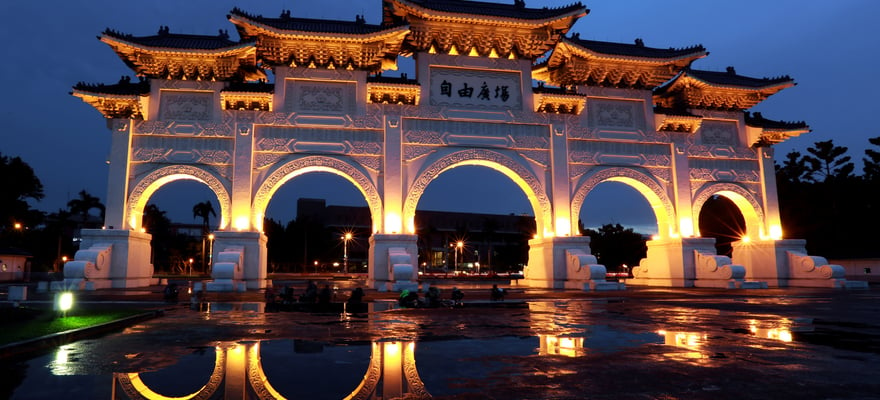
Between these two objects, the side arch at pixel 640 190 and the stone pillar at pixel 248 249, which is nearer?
the stone pillar at pixel 248 249

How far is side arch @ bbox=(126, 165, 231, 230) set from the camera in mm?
17188

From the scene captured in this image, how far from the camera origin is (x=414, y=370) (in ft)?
13.5

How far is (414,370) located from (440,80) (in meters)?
16.0

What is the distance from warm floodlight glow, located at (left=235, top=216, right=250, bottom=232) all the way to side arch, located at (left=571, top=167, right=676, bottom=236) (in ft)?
38.8

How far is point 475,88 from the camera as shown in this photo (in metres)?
19.1

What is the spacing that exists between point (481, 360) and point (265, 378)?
1.84m

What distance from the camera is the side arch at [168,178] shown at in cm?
1719

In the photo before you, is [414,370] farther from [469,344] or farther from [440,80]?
[440,80]

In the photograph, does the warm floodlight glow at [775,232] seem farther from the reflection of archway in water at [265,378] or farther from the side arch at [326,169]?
the reflection of archway in water at [265,378]

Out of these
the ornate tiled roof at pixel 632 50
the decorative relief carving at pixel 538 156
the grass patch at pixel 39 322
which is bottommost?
the grass patch at pixel 39 322

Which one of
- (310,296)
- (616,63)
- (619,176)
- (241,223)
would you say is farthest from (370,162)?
(616,63)

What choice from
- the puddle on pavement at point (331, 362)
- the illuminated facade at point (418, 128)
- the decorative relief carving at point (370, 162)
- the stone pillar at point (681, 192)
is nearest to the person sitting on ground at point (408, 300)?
the puddle on pavement at point (331, 362)

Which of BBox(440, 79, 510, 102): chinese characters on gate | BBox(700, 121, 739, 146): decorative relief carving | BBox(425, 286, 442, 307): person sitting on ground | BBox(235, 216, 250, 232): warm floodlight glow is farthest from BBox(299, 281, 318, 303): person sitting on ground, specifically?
BBox(700, 121, 739, 146): decorative relief carving

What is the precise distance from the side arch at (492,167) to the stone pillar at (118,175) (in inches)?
373
